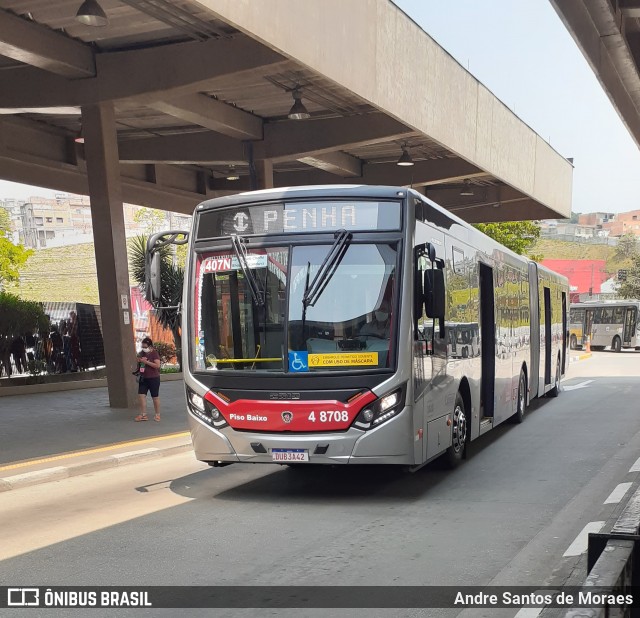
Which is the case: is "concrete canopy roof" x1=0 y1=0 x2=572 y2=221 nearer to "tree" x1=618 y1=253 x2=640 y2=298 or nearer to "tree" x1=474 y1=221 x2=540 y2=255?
"tree" x1=474 y1=221 x2=540 y2=255

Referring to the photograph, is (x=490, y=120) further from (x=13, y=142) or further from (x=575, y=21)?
(x=575, y=21)

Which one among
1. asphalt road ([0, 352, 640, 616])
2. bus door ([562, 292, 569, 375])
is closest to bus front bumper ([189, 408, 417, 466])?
asphalt road ([0, 352, 640, 616])

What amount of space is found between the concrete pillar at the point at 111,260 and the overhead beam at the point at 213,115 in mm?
1390

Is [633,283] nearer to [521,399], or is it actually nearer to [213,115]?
[213,115]

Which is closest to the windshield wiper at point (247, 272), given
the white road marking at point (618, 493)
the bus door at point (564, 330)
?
the white road marking at point (618, 493)

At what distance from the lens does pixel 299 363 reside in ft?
29.2

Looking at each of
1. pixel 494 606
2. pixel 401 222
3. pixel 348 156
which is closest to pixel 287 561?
pixel 494 606

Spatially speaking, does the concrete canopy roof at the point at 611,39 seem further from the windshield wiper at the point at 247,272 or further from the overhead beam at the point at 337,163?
the overhead beam at the point at 337,163

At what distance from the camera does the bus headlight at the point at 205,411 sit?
9219mm

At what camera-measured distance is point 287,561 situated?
6.75 m

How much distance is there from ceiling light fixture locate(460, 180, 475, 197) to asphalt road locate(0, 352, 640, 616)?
20858 mm

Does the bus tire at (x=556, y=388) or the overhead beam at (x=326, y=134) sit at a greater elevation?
the overhead beam at (x=326, y=134)

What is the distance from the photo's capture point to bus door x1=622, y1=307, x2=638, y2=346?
52.4 m

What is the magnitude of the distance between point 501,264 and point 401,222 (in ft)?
19.2
